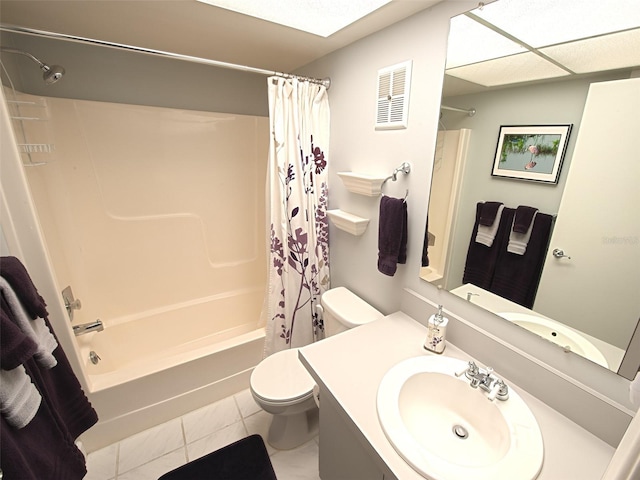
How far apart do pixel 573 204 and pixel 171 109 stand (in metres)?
2.32

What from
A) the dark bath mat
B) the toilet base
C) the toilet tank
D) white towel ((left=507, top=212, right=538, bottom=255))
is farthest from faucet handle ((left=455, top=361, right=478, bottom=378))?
the dark bath mat

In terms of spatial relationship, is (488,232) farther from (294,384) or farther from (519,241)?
(294,384)

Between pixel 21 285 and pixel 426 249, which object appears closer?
pixel 21 285

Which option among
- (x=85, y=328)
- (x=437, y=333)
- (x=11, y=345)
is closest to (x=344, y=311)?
(x=437, y=333)

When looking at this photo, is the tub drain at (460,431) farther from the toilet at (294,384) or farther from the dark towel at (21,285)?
the dark towel at (21,285)

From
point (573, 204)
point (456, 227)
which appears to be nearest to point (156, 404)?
point (456, 227)

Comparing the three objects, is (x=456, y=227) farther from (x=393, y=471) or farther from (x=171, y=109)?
(x=171, y=109)

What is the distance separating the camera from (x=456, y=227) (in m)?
1.15

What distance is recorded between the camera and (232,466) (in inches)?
58.8

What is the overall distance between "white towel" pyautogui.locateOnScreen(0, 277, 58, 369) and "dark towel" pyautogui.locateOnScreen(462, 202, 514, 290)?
56.0 inches

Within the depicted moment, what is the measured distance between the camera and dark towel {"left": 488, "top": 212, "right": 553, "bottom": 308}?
92 cm

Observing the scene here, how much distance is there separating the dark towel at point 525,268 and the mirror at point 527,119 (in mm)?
10

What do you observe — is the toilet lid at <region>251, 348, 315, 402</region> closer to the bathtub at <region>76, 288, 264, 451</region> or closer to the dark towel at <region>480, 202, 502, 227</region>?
the bathtub at <region>76, 288, 264, 451</region>

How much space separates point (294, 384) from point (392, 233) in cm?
93
